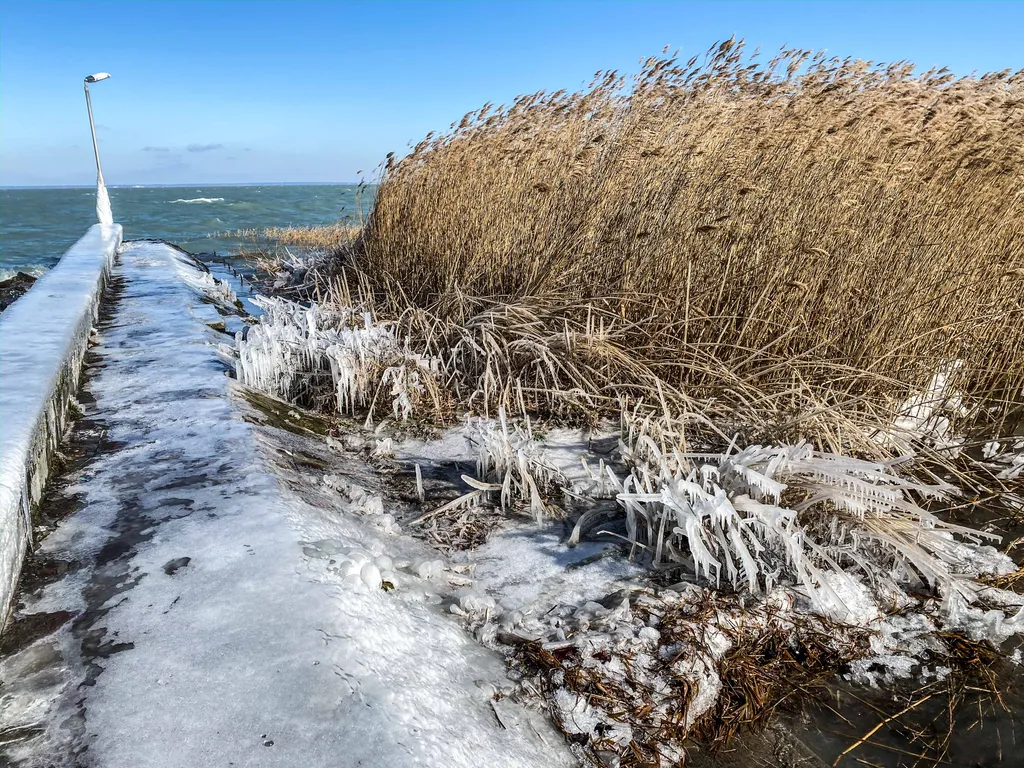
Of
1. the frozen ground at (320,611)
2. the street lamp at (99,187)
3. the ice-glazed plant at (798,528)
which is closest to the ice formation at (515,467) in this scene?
the frozen ground at (320,611)

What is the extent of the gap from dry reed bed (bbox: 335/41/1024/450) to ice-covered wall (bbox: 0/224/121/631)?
1.84 m

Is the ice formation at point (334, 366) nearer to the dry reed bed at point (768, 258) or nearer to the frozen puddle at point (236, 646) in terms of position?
the dry reed bed at point (768, 258)

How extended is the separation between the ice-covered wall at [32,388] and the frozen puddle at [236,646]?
0.12 metres

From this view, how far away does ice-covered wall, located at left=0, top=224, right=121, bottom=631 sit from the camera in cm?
154

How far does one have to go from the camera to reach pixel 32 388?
219 cm

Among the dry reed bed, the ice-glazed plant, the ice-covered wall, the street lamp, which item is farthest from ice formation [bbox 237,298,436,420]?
the street lamp

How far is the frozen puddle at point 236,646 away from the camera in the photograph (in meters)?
1.13

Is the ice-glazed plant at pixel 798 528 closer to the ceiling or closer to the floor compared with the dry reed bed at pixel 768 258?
closer to the floor

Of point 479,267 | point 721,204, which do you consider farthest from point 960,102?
point 479,267

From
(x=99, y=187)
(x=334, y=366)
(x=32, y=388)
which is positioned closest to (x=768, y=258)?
(x=334, y=366)

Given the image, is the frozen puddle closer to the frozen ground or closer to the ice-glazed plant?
the frozen ground

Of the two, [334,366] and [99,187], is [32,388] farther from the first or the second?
[99,187]

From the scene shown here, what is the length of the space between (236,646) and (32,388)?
1495 mm

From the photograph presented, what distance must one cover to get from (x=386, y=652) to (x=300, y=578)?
12.4 inches
